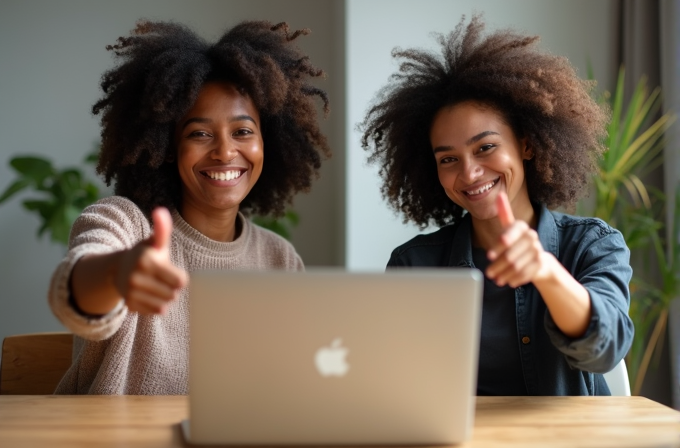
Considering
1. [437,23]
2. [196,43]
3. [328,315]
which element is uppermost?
[437,23]

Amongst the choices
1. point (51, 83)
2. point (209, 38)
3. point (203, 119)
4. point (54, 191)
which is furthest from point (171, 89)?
point (51, 83)

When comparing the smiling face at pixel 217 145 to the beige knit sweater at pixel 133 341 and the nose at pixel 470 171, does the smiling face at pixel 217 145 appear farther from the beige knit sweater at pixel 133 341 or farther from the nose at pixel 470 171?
the nose at pixel 470 171

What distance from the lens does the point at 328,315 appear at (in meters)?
1.11

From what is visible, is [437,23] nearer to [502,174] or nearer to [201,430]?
[502,174]

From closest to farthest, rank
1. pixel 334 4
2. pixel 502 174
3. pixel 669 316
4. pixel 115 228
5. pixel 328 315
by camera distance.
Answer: pixel 328 315
pixel 115 228
pixel 502 174
pixel 669 316
pixel 334 4

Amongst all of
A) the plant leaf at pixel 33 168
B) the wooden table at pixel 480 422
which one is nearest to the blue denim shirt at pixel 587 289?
the wooden table at pixel 480 422

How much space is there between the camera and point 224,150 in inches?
75.9

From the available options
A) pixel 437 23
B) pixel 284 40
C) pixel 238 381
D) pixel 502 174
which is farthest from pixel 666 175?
pixel 238 381

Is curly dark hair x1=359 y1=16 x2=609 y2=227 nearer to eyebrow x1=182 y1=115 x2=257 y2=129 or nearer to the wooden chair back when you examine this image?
eyebrow x1=182 y1=115 x2=257 y2=129

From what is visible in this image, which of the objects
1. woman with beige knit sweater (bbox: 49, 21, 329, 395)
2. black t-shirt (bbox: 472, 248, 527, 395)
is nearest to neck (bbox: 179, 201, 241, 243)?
woman with beige knit sweater (bbox: 49, 21, 329, 395)

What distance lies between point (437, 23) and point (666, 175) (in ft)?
3.72

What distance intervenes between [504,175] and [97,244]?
932 mm

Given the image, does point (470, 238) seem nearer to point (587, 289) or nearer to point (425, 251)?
point (425, 251)

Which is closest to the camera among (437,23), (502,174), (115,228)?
(115,228)
